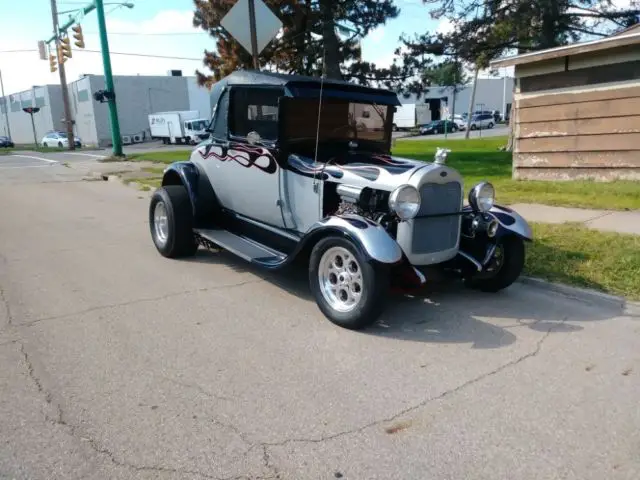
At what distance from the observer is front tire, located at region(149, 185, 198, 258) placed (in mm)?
6500

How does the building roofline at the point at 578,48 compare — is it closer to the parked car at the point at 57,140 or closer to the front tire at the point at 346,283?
the front tire at the point at 346,283

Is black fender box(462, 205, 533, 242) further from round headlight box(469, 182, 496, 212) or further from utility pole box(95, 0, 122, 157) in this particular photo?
utility pole box(95, 0, 122, 157)

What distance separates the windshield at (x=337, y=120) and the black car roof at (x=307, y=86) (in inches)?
3.2

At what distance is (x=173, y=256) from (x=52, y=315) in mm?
2008

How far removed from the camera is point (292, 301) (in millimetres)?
5184

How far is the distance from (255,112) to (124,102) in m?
52.8

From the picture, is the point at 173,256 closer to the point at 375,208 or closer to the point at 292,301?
the point at 292,301

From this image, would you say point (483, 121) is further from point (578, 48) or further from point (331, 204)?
point (331, 204)

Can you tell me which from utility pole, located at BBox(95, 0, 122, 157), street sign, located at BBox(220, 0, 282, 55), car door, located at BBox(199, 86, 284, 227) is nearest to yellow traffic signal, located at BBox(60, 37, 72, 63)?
utility pole, located at BBox(95, 0, 122, 157)

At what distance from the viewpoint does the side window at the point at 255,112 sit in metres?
5.51

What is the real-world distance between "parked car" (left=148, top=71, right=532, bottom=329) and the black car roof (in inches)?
0.5

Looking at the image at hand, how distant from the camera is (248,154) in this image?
587 cm

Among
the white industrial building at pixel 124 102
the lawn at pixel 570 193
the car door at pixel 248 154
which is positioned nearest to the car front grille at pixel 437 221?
the car door at pixel 248 154

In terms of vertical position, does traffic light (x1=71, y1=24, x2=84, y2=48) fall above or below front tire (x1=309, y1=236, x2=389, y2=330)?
above
